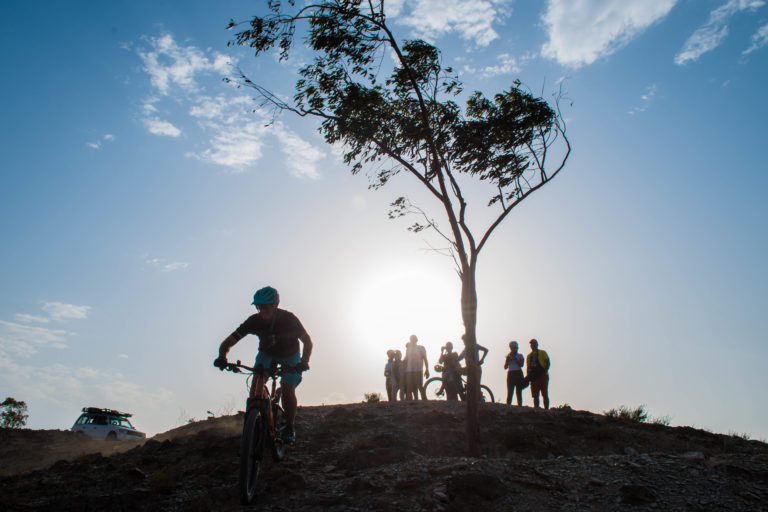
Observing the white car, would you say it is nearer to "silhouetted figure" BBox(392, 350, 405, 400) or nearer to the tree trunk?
"silhouetted figure" BBox(392, 350, 405, 400)

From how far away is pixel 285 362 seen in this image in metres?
6.21

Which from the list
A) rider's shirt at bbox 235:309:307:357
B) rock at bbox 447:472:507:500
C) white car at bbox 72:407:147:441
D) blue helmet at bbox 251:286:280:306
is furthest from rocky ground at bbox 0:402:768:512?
white car at bbox 72:407:147:441

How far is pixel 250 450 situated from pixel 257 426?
0.35m

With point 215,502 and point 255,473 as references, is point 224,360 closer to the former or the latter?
point 255,473

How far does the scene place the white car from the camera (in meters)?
20.1

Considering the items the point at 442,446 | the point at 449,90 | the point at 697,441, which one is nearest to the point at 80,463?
the point at 442,446

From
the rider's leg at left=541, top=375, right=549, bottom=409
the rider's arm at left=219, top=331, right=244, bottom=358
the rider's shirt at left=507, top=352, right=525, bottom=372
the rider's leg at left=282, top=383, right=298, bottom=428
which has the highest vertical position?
the rider's shirt at left=507, top=352, right=525, bottom=372

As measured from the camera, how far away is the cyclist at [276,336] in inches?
238

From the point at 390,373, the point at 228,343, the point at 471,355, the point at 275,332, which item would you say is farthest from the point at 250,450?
the point at 390,373

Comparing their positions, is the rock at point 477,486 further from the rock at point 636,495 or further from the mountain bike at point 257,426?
the mountain bike at point 257,426

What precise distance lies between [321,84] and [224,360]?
818 cm

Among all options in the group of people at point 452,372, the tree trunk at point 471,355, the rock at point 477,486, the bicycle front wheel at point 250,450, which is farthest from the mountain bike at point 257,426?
the group of people at point 452,372

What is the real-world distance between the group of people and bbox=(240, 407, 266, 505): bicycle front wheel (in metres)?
7.78

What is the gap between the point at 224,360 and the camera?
583 cm
